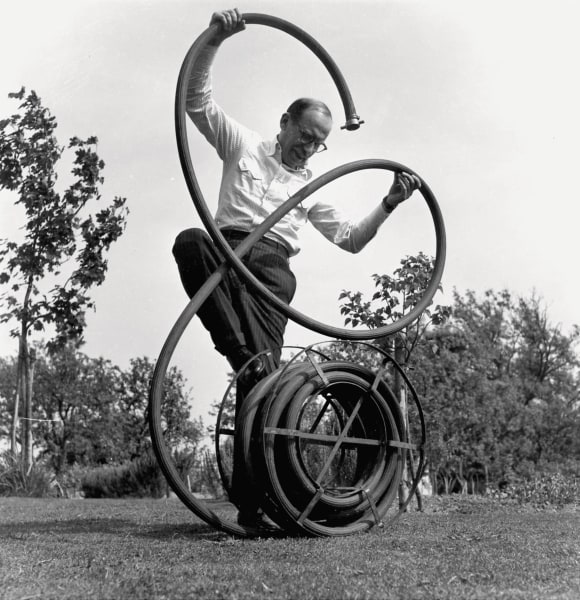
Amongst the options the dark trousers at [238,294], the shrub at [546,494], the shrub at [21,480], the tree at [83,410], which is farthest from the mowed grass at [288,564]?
the tree at [83,410]

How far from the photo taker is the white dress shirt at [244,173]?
4.29 meters

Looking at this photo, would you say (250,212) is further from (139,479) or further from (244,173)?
(139,479)

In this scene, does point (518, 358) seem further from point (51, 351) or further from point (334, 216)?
point (334, 216)

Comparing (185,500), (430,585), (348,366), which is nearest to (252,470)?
(185,500)

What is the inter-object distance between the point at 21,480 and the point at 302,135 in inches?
363

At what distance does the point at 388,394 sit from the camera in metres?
4.28

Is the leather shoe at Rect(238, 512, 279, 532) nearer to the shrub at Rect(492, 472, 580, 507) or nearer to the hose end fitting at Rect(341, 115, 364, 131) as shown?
the hose end fitting at Rect(341, 115, 364, 131)

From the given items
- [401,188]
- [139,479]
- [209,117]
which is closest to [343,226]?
[401,188]

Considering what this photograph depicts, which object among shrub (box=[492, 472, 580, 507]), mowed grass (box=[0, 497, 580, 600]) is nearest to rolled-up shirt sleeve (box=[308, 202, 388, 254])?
mowed grass (box=[0, 497, 580, 600])

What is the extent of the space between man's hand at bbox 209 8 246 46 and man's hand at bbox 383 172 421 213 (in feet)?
4.28

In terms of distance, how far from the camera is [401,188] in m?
4.51

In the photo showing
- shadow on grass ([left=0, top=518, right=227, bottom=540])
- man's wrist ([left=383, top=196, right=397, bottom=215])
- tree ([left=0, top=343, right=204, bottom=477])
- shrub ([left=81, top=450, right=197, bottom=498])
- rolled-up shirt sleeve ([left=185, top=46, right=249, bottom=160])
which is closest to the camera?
shadow on grass ([left=0, top=518, right=227, bottom=540])

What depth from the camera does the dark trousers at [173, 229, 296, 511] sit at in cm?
411

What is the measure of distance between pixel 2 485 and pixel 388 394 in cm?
911
